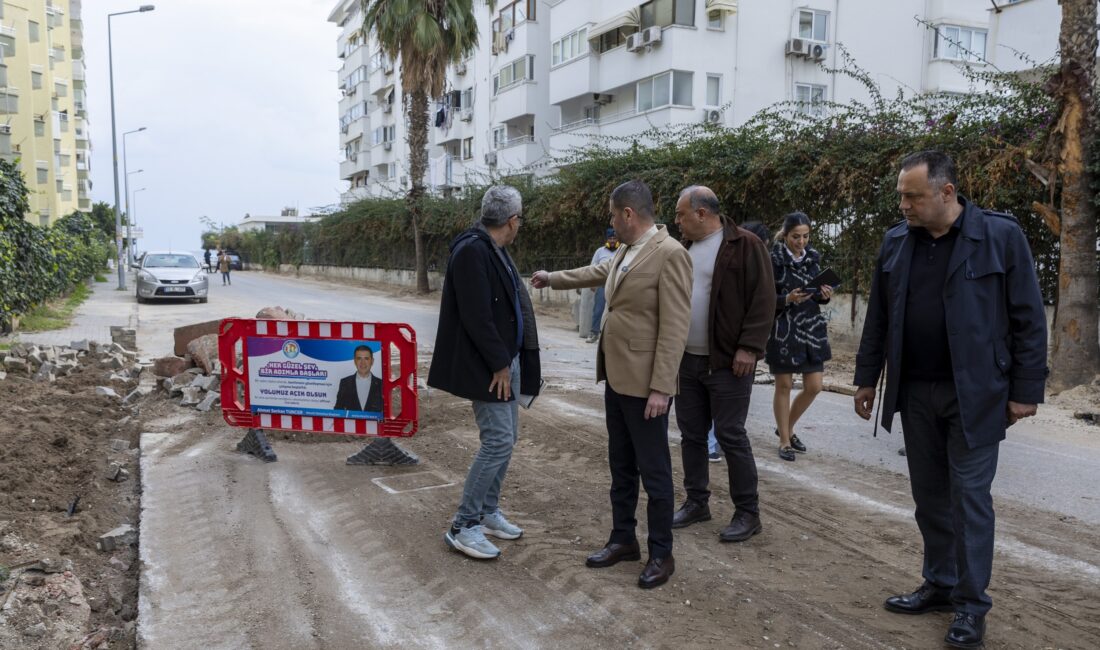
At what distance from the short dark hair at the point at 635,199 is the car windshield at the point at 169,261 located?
75.5ft

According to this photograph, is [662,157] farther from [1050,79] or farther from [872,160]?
[1050,79]

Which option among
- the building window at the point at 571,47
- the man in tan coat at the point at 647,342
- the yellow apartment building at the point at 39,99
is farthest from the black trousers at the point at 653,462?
the building window at the point at 571,47

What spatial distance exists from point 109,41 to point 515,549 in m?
37.2

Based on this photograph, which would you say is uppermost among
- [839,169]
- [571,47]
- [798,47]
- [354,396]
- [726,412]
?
[571,47]

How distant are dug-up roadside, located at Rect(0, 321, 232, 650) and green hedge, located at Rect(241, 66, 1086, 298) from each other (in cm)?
922

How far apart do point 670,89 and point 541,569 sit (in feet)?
79.8

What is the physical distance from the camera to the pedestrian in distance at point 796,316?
6.16 meters

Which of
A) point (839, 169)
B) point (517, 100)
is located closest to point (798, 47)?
point (517, 100)

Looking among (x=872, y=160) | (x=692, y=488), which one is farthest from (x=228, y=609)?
(x=872, y=160)

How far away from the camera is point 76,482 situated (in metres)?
6.05

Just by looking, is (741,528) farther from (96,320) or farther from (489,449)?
(96,320)

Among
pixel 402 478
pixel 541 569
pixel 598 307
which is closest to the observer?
pixel 541 569

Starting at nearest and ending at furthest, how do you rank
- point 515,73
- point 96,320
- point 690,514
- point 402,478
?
1. point 690,514
2. point 402,478
3. point 96,320
4. point 515,73

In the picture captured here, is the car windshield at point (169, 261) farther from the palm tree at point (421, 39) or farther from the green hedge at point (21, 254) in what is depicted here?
the palm tree at point (421, 39)
